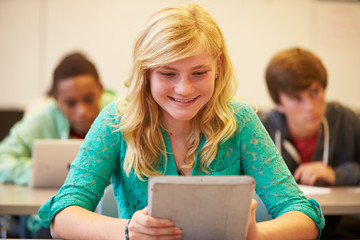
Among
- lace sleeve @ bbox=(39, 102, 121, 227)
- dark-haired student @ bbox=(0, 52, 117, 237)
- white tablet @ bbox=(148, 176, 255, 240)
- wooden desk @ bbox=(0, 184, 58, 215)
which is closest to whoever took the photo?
white tablet @ bbox=(148, 176, 255, 240)

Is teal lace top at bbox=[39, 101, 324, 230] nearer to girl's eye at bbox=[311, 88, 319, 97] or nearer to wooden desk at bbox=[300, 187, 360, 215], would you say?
wooden desk at bbox=[300, 187, 360, 215]

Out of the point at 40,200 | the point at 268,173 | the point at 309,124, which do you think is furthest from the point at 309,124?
the point at 40,200

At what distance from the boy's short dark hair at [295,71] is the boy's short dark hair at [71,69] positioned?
3.32ft

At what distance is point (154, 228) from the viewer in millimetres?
951

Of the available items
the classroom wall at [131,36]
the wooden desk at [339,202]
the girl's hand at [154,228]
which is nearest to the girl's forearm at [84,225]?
the girl's hand at [154,228]

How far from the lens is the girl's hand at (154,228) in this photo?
938 millimetres

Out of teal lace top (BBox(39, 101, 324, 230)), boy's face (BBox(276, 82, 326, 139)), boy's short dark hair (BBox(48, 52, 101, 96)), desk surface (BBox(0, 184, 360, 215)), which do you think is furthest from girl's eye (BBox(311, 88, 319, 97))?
boy's short dark hair (BBox(48, 52, 101, 96))

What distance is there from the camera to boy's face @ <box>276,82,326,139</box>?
225 centimetres

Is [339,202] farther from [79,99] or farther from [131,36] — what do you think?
[131,36]

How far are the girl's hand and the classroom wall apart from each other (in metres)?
2.93

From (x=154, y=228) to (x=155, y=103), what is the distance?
498 millimetres

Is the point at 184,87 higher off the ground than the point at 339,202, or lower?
higher

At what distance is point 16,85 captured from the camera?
409cm

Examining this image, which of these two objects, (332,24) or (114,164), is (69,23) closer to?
(332,24)
